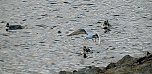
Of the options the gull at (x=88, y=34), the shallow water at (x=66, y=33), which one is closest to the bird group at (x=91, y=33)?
the gull at (x=88, y=34)

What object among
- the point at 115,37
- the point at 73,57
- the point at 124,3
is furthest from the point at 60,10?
the point at 73,57

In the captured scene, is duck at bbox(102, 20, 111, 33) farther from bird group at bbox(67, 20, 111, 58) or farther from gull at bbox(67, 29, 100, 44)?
gull at bbox(67, 29, 100, 44)

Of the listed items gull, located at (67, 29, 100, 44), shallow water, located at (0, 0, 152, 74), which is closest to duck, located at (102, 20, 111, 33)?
shallow water, located at (0, 0, 152, 74)

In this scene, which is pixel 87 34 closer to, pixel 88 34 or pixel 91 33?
pixel 91 33

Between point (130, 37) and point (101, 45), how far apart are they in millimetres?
2977

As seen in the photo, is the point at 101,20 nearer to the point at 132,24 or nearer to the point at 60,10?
the point at 132,24

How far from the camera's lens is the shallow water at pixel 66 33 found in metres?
27.6

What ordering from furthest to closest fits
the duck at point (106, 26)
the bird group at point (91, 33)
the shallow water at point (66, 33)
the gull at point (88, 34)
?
1. the duck at point (106, 26)
2. the gull at point (88, 34)
3. the bird group at point (91, 33)
4. the shallow water at point (66, 33)

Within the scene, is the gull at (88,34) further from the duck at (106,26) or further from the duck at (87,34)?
the duck at (106,26)

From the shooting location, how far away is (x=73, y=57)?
28.3 m

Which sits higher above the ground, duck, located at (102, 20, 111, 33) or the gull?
the gull

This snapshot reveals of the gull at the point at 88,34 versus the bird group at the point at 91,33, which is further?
the gull at the point at 88,34

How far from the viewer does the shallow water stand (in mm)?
27625

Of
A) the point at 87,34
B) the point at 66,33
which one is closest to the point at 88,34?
the point at 87,34
